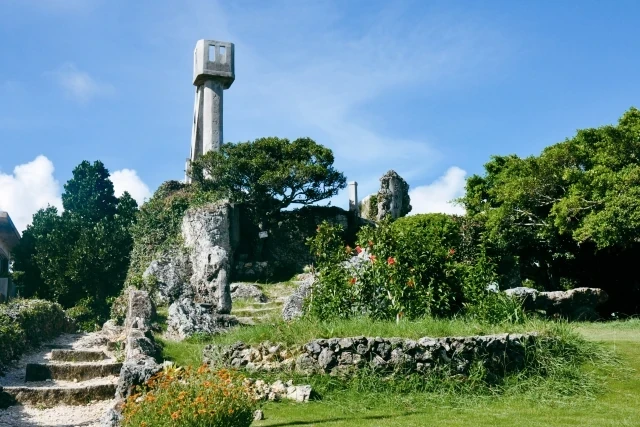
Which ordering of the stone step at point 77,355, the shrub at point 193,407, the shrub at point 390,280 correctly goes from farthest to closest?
the stone step at point 77,355, the shrub at point 390,280, the shrub at point 193,407

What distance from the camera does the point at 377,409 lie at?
8.53m

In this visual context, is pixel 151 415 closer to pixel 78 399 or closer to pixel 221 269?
pixel 78 399

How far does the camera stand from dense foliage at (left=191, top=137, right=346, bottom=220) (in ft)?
91.1

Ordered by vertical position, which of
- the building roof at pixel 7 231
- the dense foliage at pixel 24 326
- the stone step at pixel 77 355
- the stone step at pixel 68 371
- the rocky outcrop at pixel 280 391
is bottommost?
the rocky outcrop at pixel 280 391

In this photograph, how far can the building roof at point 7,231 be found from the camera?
31.3 m

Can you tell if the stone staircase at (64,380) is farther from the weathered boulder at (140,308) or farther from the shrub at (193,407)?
the shrub at (193,407)

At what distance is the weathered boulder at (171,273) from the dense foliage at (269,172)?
5.44m

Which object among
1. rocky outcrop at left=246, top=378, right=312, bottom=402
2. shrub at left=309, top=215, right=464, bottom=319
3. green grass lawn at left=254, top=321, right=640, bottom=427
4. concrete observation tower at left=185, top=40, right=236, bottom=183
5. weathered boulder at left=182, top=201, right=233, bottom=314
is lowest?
green grass lawn at left=254, top=321, right=640, bottom=427

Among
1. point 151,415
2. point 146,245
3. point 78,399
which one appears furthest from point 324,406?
point 146,245

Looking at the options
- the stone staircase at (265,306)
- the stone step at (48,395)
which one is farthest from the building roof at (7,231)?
the stone step at (48,395)

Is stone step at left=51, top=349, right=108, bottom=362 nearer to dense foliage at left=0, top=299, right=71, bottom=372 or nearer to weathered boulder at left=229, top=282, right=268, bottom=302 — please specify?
dense foliage at left=0, top=299, right=71, bottom=372

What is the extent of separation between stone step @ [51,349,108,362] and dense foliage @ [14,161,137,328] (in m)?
10.4

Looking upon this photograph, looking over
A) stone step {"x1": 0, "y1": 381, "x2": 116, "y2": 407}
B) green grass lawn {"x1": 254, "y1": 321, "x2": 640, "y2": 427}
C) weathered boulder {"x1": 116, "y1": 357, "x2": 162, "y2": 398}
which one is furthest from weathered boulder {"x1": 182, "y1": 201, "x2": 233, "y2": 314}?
green grass lawn {"x1": 254, "y1": 321, "x2": 640, "y2": 427}

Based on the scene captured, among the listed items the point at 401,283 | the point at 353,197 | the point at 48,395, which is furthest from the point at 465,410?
the point at 353,197
